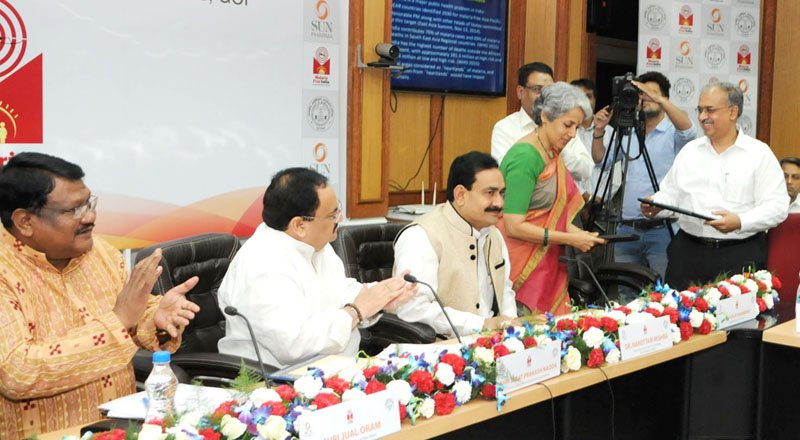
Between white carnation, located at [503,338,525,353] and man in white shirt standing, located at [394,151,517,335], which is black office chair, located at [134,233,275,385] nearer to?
man in white shirt standing, located at [394,151,517,335]

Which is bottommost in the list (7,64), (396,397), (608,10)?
(396,397)

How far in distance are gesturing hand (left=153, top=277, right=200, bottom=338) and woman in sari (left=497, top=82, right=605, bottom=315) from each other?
1.45 meters

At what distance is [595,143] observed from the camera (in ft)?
15.3

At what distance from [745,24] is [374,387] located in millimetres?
5116

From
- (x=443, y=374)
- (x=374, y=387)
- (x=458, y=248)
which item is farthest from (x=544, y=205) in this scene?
(x=374, y=387)

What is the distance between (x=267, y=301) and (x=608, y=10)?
457cm

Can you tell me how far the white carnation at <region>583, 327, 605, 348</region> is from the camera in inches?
87.4

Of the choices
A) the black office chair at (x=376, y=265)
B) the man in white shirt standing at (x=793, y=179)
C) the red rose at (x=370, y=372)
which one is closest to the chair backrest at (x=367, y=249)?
the black office chair at (x=376, y=265)

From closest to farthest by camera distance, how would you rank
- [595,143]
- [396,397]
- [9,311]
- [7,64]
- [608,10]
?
[396,397] → [9,311] → [7,64] → [595,143] → [608,10]

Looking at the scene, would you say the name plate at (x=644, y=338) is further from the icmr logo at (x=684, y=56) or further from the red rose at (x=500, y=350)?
the icmr logo at (x=684, y=56)

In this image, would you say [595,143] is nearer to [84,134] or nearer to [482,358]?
[84,134]

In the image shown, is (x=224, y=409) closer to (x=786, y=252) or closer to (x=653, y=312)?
(x=653, y=312)

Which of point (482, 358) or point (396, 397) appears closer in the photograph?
point (396, 397)

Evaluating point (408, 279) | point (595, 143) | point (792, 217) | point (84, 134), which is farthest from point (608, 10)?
point (408, 279)
